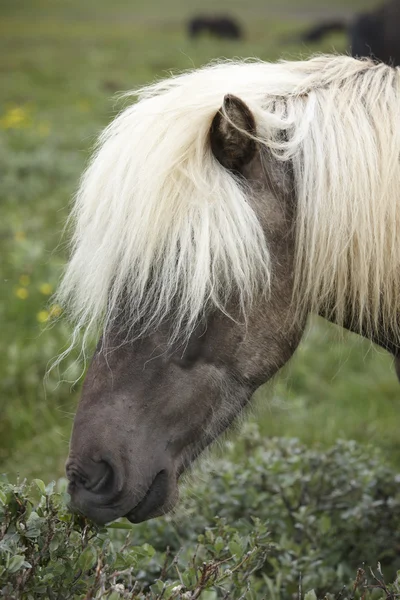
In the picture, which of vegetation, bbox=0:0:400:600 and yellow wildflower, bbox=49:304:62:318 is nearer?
vegetation, bbox=0:0:400:600

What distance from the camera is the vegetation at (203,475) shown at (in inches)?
66.2

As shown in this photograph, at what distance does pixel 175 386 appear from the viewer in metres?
1.79

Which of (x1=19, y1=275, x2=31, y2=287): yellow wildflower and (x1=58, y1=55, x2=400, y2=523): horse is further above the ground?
(x1=58, y1=55, x2=400, y2=523): horse

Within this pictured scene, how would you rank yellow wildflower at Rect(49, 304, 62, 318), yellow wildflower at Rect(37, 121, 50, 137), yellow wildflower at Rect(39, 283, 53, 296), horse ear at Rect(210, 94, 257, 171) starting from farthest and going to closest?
yellow wildflower at Rect(37, 121, 50, 137) < yellow wildflower at Rect(39, 283, 53, 296) < yellow wildflower at Rect(49, 304, 62, 318) < horse ear at Rect(210, 94, 257, 171)

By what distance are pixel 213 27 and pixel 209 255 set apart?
17.7 metres

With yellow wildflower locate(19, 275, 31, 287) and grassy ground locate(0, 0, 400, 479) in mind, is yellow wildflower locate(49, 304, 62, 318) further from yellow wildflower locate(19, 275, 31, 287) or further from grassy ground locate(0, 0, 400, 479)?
yellow wildflower locate(19, 275, 31, 287)

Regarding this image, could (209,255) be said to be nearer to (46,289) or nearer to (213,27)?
(46,289)

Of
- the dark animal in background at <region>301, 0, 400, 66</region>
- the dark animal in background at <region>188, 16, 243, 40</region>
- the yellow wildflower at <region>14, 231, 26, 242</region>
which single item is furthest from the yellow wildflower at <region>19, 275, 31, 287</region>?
the dark animal in background at <region>188, 16, 243, 40</region>

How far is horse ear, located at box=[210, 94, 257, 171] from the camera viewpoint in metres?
1.74

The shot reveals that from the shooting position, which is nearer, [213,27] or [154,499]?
[154,499]

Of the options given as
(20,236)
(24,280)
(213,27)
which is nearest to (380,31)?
(20,236)

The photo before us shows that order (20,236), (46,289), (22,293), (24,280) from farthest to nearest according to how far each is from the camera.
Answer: (20,236)
(24,280)
(22,293)
(46,289)

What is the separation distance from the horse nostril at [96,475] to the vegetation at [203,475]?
0.31ft

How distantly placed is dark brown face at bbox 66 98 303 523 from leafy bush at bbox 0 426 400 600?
12cm
